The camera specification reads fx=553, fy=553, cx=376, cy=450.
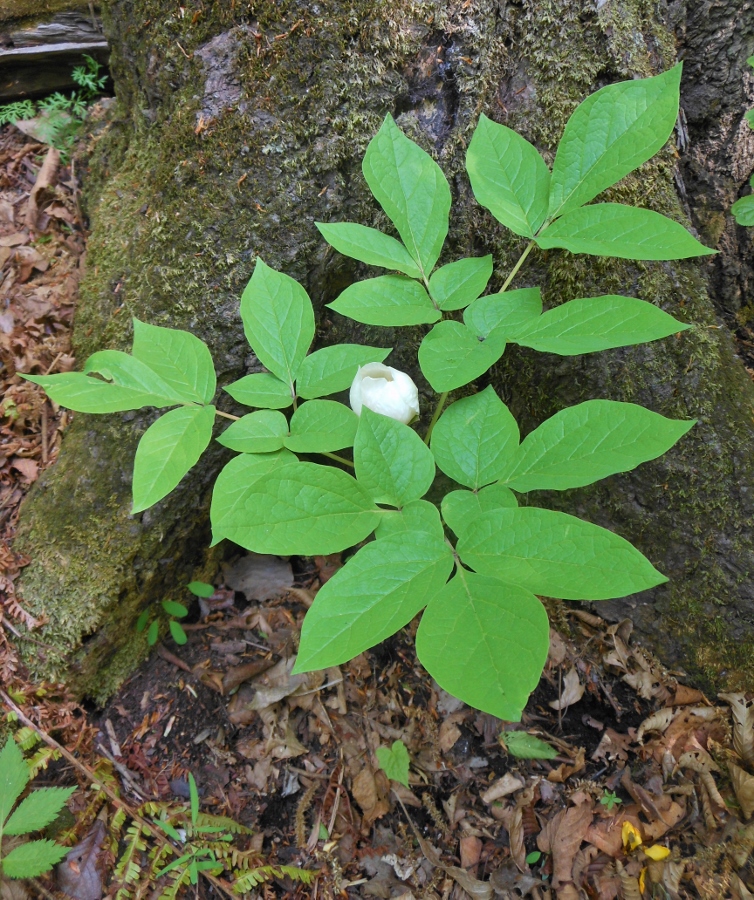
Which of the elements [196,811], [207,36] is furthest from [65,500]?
[207,36]

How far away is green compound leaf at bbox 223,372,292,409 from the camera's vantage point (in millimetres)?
1274

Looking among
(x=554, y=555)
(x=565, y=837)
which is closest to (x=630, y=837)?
(x=565, y=837)

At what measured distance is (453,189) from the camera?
154 cm

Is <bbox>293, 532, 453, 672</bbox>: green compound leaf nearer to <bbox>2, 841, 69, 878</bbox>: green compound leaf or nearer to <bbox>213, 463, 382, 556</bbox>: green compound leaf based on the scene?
<bbox>213, 463, 382, 556</bbox>: green compound leaf

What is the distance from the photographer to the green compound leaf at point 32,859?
1198 millimetres

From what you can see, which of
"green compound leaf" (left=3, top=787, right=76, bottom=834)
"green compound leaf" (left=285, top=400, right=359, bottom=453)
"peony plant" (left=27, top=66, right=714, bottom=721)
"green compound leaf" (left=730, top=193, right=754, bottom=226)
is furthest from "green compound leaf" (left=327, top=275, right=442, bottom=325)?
"green compound leaf" (left=3, top=787, right=76, bottom=834)

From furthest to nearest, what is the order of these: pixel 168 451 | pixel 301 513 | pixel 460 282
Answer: pixel 460 282 < pixel 168 451 < pixel 301 513

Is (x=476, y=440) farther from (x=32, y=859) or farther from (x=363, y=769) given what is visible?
(x=32, y=859)

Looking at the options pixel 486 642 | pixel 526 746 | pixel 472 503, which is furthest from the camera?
pixel 526 746

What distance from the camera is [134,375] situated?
1271mm

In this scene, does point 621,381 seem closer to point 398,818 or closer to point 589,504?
point 589,504

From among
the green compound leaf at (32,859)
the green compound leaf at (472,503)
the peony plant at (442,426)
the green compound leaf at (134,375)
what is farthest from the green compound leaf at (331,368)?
the green compound leaf at (32,859)

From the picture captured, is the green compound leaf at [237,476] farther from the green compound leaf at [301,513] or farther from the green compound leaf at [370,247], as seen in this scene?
the green compound leaf at [370,247]

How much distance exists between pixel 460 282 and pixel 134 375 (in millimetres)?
784
